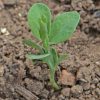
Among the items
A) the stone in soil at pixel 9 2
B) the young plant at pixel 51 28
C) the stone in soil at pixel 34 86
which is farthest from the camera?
the stone in soil at pixel 9 2

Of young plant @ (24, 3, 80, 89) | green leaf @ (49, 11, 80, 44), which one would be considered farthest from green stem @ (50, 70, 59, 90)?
green leaf @ (49, 11, 80, 44)

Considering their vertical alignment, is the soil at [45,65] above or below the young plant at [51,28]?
below

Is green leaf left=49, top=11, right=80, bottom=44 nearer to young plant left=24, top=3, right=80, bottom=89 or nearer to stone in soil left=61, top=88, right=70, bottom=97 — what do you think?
young plant left=24, top=3, right=80, bottom=89

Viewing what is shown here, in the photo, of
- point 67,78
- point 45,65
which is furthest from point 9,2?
point 67,78

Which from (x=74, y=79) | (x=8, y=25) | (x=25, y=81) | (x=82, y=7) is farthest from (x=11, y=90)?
(x=82, y=7)

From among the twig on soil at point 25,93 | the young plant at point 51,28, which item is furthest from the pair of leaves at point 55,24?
the twig on soil at point 25,93

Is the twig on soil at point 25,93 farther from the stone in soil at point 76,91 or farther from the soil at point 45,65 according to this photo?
the stone in soil at point 76,91

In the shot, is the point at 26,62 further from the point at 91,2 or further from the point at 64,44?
the point at 91,2
